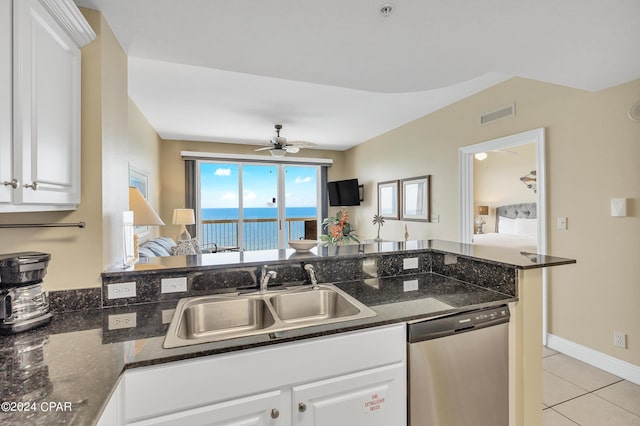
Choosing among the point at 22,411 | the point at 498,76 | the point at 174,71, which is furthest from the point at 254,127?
the point at 22,411

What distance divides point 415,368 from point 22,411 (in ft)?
4.24

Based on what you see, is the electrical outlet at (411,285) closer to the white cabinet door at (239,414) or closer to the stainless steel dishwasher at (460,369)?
the stainless steel dishwasher at (460,369)

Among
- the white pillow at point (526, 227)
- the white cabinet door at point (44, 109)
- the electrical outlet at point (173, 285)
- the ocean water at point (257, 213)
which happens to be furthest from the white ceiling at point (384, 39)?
the white pillow at point (526, 227)

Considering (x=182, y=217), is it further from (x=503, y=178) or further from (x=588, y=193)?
(x=503, y=178)

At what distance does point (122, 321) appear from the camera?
125 cm

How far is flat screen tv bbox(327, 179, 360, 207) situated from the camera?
6.03 meters

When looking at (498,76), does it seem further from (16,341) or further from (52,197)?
(16,341)

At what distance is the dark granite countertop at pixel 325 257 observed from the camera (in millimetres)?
1536

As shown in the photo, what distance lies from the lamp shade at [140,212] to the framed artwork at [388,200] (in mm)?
3788

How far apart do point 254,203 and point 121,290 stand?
4776 mm

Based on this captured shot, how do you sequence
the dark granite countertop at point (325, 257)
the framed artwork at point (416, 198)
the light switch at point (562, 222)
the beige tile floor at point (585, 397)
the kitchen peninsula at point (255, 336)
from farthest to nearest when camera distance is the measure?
the framed artwork at point (416, 198), the light switch at point (562, 222), the beige tile floor at point (585, 397), the dark granite countertop at point (325, 257), the kitchen peninsula at point (255, 336)

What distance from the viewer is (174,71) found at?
9.27 feet

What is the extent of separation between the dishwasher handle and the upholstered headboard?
5.06 m

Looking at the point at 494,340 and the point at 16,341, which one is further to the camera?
the point at 494,340
